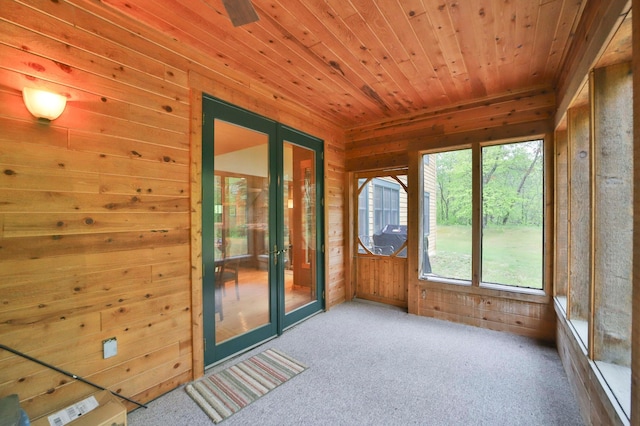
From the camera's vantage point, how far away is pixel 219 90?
2662 mm

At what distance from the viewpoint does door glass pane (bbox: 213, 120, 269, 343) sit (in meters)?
2.71

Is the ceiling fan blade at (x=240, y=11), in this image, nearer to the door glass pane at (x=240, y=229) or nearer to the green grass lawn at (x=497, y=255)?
the door glass pane at (x=240, y=229)

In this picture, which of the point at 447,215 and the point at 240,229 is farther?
the point at 447,215

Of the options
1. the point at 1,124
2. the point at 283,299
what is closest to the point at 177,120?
the point at 1,124

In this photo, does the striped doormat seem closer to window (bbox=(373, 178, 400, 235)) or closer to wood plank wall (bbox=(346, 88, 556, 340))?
wood plank wall (bbox=(346, 88, 556, 340))

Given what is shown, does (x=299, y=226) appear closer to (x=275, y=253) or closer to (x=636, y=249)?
(x=275, y=253)

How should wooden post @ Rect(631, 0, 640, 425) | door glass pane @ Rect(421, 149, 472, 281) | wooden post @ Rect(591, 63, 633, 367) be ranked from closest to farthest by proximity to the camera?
wooden post @ Rect(631, 0, 640, 425) < wooden post @ Rect(591, 63, 633, 367) < door glass pane @ Rect(421, 149, 472, 281)

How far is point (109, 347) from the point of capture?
1.91 metres

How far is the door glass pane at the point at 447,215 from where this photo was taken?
366 centimetres

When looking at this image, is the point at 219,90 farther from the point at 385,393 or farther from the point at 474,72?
the point at 385,393

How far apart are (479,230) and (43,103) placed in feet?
14.4

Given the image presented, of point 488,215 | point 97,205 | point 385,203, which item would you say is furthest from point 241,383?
point 488,215

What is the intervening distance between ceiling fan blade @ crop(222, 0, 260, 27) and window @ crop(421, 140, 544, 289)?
331 cm

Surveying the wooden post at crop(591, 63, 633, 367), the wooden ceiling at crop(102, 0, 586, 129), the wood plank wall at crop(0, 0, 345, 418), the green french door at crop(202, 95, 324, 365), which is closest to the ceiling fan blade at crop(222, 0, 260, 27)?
the wooden ceiling at crop(102, 0, 586, 129)
